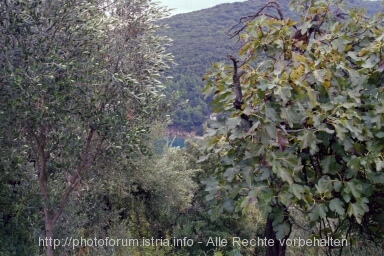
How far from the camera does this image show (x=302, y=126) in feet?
7.39

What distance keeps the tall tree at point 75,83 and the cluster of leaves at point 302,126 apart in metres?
2.21

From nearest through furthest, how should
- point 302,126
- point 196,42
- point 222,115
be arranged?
point 302,126 < point 222,115 < point 196,42

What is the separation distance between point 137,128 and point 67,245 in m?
2.33

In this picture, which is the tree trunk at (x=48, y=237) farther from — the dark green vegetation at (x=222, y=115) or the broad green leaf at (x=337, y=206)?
the broad green leaf at (x=337, y=206)

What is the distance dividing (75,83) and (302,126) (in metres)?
2.82

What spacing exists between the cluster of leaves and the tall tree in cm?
221

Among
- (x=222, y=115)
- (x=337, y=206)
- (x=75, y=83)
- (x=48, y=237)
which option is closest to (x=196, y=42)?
(x=48, y=237)

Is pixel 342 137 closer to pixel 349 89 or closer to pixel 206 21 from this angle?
pixel 349 89

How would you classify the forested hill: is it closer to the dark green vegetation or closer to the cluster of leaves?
the dark green vegetation

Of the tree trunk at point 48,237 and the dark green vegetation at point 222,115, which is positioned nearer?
the dark green vegetation at point 222,115

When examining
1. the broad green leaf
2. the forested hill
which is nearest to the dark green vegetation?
the broad green leaf

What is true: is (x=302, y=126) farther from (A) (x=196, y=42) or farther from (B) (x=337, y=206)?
(A) (x=196, y=42)

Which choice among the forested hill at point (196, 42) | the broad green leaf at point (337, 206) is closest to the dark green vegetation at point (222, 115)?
the broad green leaf at point (337, 206)

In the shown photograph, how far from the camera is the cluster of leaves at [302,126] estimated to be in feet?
6.78
